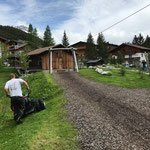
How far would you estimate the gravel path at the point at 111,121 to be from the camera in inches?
158

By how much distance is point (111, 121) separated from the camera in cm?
546

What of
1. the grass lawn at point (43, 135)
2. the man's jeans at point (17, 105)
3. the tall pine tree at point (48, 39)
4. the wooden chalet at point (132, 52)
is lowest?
the grass lawn at point (43, 135)

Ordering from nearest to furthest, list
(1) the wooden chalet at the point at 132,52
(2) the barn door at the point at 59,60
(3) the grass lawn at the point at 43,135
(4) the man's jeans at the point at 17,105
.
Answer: (3) the grass lawn at the point at 43,135
(4) the man's jeans at the point at 17,105
(2) the barn door at the point at 59,60
(1) the wooden chalet at the point at 132,52

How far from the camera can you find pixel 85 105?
7402mm

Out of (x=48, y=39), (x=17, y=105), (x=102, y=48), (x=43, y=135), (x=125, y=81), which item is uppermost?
(x=48, y=39)

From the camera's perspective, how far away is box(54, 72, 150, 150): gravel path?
402cm

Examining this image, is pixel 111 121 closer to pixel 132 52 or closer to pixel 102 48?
pixel 132 52

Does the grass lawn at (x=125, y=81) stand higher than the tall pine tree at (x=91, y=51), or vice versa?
the tall pine tree at (x=91, y=51)

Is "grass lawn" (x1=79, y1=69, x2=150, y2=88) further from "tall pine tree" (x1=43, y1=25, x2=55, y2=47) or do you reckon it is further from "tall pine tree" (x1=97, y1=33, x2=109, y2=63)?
"tall pine tree" (x1=43, y1=25, x2=55, y2=47)

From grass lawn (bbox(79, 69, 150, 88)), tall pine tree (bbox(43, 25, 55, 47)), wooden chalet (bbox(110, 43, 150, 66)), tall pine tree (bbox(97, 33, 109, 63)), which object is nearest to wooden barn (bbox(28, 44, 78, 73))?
grass lawn (bbox(79, 69, 150, 88))

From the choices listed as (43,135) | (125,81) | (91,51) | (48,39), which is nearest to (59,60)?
(125,81)

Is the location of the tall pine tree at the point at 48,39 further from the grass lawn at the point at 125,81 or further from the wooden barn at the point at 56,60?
the grass lawn at the point at 125,81

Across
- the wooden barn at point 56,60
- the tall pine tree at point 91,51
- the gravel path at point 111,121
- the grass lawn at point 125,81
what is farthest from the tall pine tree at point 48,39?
the gravel path at point 111,121

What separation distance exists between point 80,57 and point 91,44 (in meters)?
15.4
